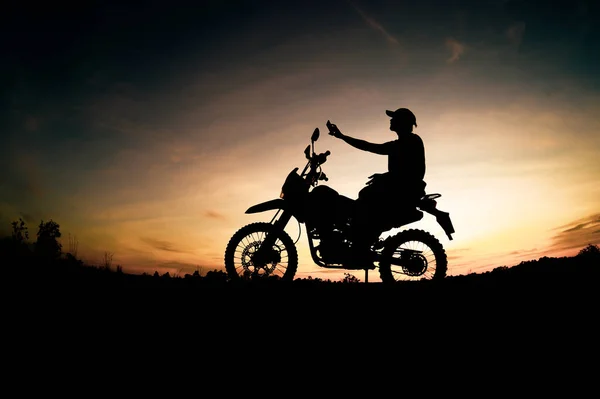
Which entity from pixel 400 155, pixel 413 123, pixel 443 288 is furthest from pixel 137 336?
pixel 413 123

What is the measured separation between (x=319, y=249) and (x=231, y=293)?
87.3 inches

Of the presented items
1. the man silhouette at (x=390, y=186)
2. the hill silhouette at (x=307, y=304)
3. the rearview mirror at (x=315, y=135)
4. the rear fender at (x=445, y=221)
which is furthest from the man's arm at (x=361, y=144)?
the hill silhouette at (x=307, y=304)

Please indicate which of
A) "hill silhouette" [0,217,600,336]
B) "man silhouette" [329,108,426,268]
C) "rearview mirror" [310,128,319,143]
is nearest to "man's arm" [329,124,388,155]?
"man silhouette" [329,108,426,268]

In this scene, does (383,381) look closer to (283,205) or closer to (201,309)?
(201,309)

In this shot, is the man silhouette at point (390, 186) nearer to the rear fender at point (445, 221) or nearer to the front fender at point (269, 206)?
the rear fender at point (445, 221)

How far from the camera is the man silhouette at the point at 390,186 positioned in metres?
6.66

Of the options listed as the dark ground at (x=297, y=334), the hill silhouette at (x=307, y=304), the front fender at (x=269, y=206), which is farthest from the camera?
the front fender at (x=269, y=206)

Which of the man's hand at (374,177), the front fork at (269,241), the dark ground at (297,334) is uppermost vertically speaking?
the man's hand at (374,177)

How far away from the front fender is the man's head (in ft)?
8.09

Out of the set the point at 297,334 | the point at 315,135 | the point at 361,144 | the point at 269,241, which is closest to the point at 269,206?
the point at 269,241

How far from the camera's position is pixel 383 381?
10.3 feet

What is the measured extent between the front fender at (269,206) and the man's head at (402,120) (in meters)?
2.47

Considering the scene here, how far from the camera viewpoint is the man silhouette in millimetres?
6656

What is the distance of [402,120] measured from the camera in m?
6.84
